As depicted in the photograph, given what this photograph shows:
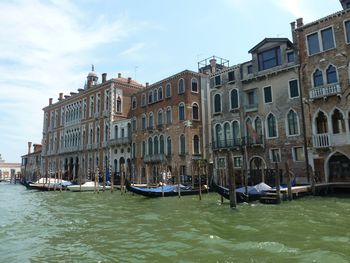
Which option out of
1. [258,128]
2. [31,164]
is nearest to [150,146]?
[258,128]

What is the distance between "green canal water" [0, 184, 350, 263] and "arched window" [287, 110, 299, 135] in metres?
6.90

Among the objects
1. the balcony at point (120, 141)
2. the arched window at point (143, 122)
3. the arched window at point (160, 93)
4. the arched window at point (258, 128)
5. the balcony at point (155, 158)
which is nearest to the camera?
the arched window at point (258, 128)

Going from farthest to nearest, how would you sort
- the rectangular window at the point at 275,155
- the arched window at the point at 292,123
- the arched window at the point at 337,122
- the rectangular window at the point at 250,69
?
the rectangular window at the point at 250,69, the rectangular window at the point at 275,155, the arched window at the point at 292,123, the arched window at the point at 337,122

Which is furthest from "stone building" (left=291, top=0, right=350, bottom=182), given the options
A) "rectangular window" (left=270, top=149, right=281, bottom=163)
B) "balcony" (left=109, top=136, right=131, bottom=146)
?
"balcony" (left=109, top=136, right=131, bottom=146)

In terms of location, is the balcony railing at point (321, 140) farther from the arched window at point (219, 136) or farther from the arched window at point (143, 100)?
the arched window at point (143, 100)

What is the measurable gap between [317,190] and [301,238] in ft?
29.2

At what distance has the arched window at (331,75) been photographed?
53.0 ft

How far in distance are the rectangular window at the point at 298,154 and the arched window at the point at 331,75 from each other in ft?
12.0

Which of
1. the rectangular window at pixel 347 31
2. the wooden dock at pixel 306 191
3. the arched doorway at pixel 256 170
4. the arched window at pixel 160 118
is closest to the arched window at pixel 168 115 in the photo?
the arched window at pixel 160 118

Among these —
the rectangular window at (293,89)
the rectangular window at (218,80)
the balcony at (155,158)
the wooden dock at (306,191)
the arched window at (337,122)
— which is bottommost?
the wooden dock at (306,191)

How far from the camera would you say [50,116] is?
4384cm

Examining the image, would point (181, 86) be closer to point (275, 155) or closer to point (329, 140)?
point (275, 155)

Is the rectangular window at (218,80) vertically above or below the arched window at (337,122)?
above

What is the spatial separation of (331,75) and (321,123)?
2.41m
